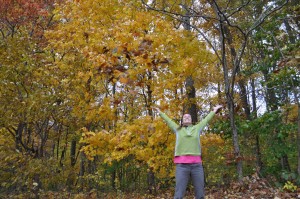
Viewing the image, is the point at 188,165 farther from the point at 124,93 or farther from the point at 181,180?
the point at 124,93

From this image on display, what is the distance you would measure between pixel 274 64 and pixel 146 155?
5.33 m

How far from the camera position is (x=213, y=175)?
32.4 feet

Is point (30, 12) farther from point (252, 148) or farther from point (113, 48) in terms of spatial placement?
point (252, 148)

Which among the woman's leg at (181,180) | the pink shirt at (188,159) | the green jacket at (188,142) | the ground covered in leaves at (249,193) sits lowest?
the ground covered in leaves at (249,193)

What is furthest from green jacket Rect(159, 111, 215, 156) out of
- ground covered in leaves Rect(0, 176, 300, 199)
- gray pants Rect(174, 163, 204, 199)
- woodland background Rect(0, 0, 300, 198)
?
ground covered in leaves Rect(0, 176, 300, 199)

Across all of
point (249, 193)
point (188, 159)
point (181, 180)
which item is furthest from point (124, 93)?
point (249, 193)

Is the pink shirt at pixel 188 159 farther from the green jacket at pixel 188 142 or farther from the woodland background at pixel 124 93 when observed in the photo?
the woodland background at pixel 124 93

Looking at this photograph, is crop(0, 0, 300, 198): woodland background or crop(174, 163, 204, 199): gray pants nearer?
crop(174, 163, 204, 199): gray pants

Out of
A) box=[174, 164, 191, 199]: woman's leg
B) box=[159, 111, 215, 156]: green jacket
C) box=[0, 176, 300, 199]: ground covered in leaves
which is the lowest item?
box=[0, 176, 300, 199]: ground covered in leaves

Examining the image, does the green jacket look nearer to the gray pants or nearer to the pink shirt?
the pink shirt

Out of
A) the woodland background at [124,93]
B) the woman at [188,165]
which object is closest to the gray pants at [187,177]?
the woman at [188,165]

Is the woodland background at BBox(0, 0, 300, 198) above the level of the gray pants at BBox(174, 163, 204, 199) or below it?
above

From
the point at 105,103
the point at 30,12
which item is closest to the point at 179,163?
the point at 105,103

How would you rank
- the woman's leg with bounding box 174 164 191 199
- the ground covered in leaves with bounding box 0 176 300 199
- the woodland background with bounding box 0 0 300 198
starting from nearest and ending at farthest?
the woman's leg with bounding box 174 164 191 199 < the ground covered in leaves with bounding box 0 176 300 199 < the woodland background with bounding box 0 0 300 198
